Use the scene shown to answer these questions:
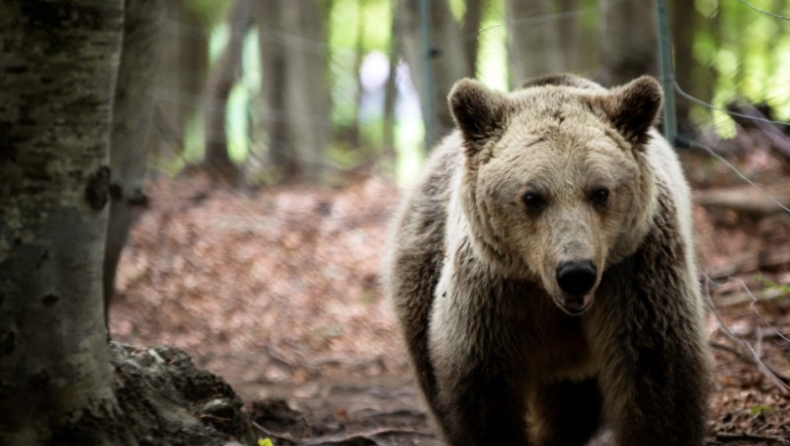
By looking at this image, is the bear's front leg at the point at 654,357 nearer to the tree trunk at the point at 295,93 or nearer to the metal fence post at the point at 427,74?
the metal fence post at the point at 427,74

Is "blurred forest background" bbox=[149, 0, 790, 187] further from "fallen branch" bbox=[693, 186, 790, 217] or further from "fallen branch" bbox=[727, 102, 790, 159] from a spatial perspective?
"fallen branch" bbox=[693, 186, 790, 217]

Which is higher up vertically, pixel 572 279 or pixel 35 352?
pixel 572 279

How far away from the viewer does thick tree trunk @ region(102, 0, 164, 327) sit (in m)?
5.63

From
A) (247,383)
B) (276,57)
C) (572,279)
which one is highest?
(276,57)

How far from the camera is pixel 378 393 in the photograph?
23.0 ft

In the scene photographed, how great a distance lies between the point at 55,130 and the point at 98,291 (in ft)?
2.16

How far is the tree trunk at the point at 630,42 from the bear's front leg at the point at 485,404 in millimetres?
5907

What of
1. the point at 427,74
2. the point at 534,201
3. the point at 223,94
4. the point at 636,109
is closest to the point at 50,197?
the point at 534,201

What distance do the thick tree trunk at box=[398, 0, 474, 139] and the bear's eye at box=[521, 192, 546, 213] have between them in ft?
17.2

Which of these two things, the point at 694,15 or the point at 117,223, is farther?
the point at 694,15

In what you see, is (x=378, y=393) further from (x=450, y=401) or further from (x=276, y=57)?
(x=276, y=57)

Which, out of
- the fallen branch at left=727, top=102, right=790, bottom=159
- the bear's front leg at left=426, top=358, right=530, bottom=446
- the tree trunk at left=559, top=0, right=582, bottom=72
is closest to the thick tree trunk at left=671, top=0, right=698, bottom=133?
the tree trunk at left=559, top=0, right=582, bottom=72

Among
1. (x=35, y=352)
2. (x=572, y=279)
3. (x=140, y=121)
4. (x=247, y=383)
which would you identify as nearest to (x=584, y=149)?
(x=572, y=279)

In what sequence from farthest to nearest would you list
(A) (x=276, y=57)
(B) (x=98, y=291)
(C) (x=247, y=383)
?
(A) (x=276, y=57)
(C) (x=247, y=383)
(B) (x=98, y=291)
